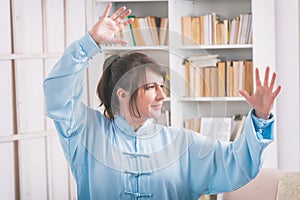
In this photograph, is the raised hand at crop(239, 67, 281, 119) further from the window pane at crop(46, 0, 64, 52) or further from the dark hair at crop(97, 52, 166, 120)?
the window pane at crop(46, 0, 64, 52)

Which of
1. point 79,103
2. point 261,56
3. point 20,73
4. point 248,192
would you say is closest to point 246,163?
point 79,103

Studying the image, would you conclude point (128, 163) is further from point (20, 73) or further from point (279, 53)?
point (279, 53)

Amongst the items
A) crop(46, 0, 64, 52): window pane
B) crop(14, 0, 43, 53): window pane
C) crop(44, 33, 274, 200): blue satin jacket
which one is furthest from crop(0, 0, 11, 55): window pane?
crop(44, 33, 274, 200): blue satin jacket

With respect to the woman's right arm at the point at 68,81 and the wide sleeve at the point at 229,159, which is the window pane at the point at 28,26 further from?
the wide sleeve at the point at 229,159

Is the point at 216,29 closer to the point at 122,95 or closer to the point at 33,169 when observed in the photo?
the point at 33,169

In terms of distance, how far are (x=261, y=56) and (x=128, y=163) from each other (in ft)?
6.18

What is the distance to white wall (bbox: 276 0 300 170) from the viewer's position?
3355 mm

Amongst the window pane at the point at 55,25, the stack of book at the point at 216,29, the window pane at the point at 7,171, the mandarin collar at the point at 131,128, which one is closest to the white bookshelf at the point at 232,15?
the stack of book at the point at 216,29

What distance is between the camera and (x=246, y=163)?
1.73 meters

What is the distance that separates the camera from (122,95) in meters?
1.62

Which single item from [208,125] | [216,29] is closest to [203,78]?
[208,125]

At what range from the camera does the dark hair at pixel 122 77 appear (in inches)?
61.7

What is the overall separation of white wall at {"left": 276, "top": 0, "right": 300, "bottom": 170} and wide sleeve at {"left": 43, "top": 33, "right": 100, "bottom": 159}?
1.97m

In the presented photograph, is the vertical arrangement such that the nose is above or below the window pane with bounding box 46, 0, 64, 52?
below
